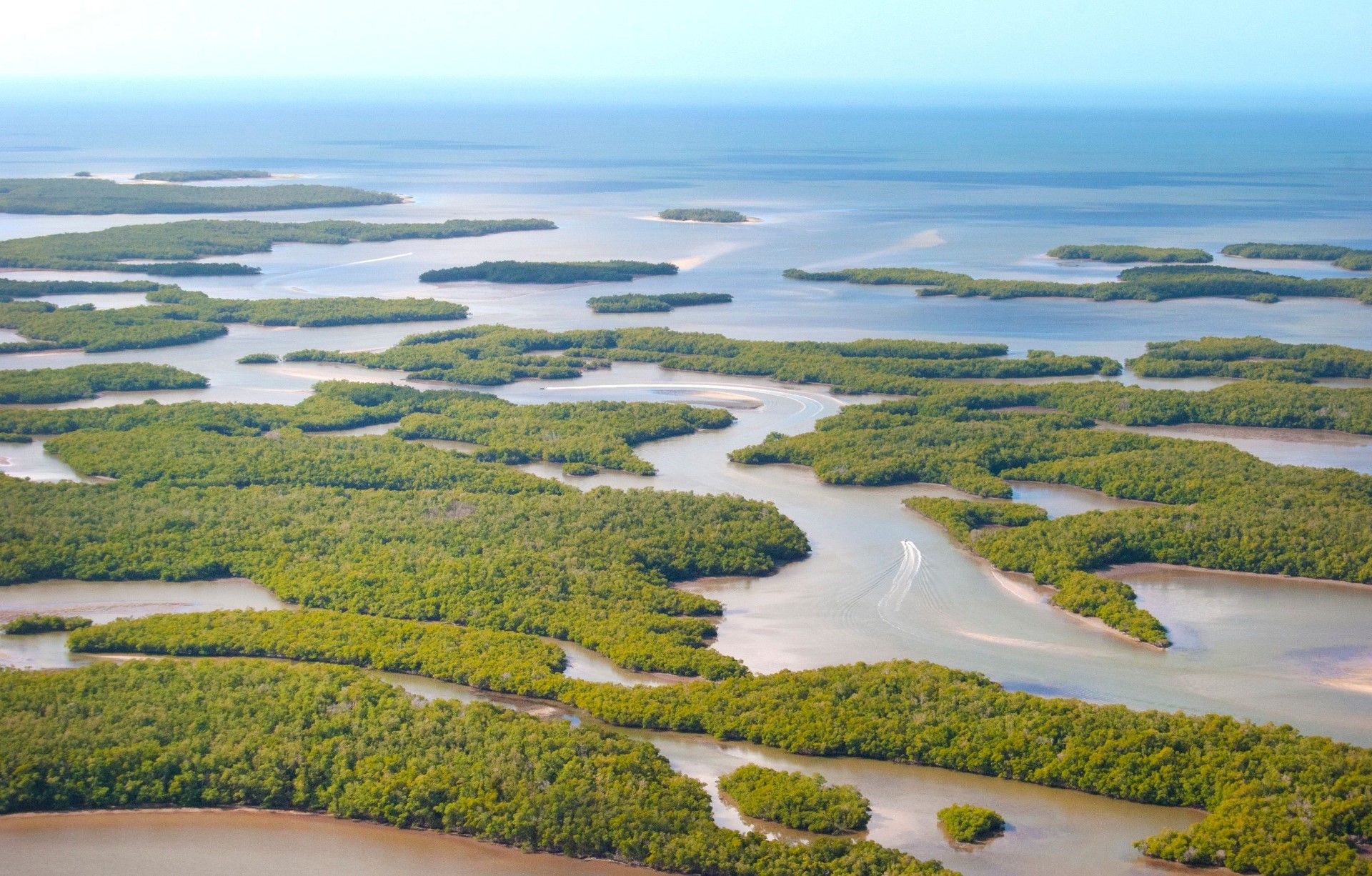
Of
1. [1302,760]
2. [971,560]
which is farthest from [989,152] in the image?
[1302,760]

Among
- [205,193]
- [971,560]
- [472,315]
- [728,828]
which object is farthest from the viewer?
[205,193]

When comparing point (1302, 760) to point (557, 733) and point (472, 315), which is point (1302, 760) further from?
point (472, 315)

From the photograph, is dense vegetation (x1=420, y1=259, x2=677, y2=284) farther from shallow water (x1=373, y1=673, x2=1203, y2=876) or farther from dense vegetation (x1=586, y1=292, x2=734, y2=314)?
shallow water (x1=373, y1=673, x2=1203, y2=876)

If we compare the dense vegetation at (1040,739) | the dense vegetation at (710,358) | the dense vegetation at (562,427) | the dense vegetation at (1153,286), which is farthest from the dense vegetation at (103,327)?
the dense vegetation at (1153,286)

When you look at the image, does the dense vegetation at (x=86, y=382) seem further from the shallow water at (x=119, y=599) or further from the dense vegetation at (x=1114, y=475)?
the dense vegetation at (x=1114, y=475)

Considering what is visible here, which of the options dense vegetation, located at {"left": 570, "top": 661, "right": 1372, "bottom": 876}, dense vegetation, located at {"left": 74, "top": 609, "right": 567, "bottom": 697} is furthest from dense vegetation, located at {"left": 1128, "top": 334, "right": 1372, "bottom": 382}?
dense vegetation, located at {"left": 74, "top": 609, "right": 567, "bottom": 697}
